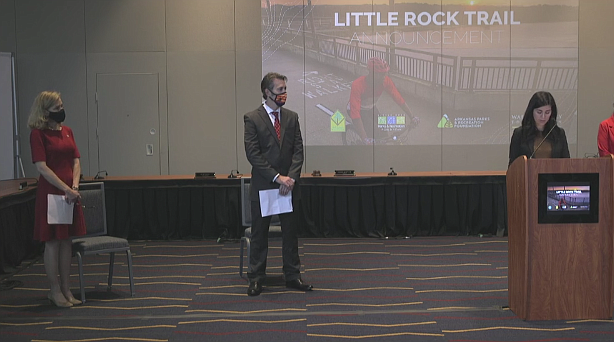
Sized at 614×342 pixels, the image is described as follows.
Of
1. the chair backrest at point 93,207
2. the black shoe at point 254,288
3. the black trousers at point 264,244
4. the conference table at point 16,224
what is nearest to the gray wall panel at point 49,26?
the conference table at point 16,224

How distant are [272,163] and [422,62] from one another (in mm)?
4409

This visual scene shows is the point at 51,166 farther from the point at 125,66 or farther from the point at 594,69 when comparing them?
the point at 594,69

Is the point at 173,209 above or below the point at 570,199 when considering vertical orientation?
below

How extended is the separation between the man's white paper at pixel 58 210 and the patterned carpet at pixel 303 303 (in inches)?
24.5

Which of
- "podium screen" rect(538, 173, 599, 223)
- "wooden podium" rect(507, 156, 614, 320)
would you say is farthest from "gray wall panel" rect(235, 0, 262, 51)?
"podium screen" rect(538, 173, 599, 223)

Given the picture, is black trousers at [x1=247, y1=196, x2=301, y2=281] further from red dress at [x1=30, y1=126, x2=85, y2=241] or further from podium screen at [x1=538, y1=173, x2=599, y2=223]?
podium screen at [x1=538, y1=173, x2=599, y2=223]

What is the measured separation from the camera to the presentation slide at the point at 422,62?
28.6 ft

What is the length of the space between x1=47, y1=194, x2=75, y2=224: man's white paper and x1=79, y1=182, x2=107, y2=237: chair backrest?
1.51 ft

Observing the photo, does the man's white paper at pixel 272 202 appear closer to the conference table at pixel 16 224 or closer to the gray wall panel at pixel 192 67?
the conference table at pixel 16 224

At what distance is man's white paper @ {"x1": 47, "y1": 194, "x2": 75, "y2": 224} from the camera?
4.60 m

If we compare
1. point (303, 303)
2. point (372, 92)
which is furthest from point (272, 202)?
point (372, 92)

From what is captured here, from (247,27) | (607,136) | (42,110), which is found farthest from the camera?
(247,27)

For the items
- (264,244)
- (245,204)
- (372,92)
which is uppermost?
(372,92)

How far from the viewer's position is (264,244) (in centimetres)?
506
